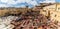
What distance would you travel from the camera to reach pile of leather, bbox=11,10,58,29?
1.26 metres

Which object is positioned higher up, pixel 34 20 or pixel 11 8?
pixel 11 8

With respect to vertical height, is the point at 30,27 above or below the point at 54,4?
below

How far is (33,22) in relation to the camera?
50.6 inches

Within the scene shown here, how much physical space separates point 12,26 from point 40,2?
363mm

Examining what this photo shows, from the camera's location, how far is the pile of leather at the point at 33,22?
1.26 m

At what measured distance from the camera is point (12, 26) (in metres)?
1.26

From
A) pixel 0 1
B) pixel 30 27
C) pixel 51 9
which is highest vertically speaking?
pixel 0 1

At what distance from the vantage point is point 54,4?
4.39 feet

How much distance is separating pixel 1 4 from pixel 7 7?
0.21 feet

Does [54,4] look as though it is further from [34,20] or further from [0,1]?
[0,1]

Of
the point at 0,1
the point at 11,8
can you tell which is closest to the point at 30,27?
the point at 11,8

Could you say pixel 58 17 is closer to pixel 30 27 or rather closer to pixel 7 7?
pixel 30 27

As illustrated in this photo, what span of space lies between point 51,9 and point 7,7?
1.43 ft

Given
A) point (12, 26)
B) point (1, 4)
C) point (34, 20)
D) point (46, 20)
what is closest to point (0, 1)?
point (1, 4)
